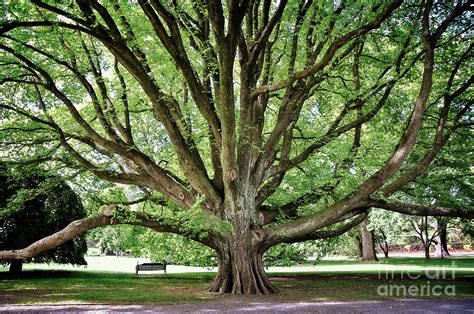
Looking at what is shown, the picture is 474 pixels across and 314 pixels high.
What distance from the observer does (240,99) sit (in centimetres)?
1416

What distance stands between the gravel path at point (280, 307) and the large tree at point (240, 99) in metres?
2.50

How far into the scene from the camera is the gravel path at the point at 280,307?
10.5 metres

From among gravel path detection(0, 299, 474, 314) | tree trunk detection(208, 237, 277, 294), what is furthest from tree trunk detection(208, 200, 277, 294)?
gravel path detection(0, 299, 474, 314)

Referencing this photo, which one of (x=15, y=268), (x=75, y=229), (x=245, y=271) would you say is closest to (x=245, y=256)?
(x=245, y=271)

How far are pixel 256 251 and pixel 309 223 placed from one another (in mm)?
2012

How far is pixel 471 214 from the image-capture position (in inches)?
639

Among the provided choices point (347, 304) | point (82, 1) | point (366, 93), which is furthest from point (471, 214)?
point (82, 1)

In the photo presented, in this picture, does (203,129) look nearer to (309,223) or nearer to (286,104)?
(286,104)

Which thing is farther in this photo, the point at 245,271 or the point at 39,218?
the point at 39,218

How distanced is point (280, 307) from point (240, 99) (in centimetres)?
644

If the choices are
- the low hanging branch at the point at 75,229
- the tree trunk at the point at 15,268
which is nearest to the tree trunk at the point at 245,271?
the low hanging branch at the point at 75,229

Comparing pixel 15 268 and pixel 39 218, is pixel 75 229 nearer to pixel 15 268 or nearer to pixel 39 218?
pixel 39 218

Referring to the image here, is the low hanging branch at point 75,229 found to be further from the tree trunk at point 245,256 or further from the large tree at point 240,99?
the tree trunk at point 245,256

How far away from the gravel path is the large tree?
2.50 metres
